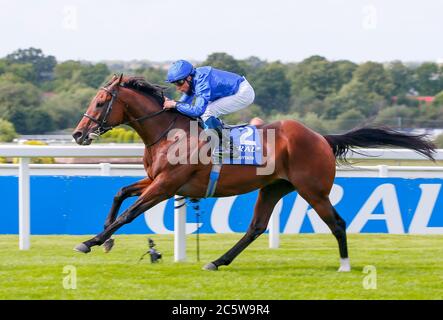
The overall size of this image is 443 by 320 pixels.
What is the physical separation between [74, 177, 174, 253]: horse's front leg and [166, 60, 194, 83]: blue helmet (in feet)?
2.61

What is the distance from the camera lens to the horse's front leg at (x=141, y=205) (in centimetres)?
659

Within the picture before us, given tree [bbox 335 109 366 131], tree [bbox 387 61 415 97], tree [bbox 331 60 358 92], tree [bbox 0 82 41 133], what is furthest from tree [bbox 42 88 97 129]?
tree [bbox 387 61 415 97]

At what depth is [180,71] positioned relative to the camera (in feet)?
A: 22.6

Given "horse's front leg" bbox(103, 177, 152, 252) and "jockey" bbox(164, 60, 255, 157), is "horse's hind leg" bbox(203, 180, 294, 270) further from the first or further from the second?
"horse's front leg" bbox(103, 177, 152, 252)

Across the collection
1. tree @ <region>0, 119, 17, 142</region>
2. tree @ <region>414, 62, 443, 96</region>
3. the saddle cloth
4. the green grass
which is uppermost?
tree @ <region>414, 62, 443, 96</region>

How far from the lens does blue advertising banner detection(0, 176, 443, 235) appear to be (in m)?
8.66

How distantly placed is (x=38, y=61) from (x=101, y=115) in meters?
27.5

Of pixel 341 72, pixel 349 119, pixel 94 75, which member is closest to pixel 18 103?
pixel 94 75

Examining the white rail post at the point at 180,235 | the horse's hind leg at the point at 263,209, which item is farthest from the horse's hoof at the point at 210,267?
the white rail post at the point at 180,235

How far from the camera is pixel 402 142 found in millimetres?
7660

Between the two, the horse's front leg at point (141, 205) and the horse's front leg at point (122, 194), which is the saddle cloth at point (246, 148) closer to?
the horse's front leg at point (141, 205)

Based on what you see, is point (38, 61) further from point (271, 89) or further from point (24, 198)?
point (24, 198)

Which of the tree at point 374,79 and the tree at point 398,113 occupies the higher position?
the tree at point 374,79
